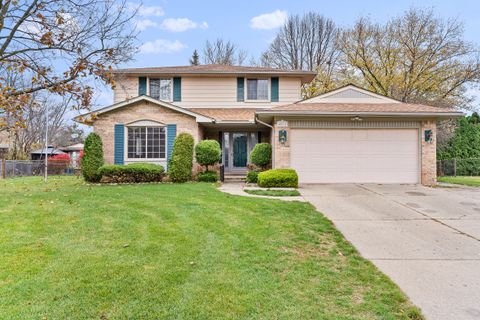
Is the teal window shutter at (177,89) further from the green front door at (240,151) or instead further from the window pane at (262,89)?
the window pane at (262,89)

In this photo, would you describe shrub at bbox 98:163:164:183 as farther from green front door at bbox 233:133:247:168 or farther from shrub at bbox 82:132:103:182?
green front door at bbox 233:133:247:168

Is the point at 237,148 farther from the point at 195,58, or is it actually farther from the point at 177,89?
the point at 195,58

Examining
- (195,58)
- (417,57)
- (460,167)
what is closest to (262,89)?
(417,57)

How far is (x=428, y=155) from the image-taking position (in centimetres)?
1249

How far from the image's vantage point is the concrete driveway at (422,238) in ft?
10.9

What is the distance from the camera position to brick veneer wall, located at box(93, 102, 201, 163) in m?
14.1

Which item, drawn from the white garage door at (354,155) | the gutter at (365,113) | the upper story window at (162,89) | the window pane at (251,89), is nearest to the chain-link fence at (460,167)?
the gutter at (365,113)

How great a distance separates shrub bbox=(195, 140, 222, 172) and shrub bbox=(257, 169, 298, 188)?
8.89ft

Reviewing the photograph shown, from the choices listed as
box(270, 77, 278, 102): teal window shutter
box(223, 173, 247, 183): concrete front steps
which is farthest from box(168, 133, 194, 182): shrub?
box(270, 77, 278, 102): teal window shutter

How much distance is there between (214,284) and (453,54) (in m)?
24.8

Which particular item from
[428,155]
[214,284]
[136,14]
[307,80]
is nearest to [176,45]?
[307,80]

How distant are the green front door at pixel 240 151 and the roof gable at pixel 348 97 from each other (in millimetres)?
4370

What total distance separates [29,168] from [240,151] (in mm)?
15133

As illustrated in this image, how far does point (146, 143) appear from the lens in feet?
47.1
